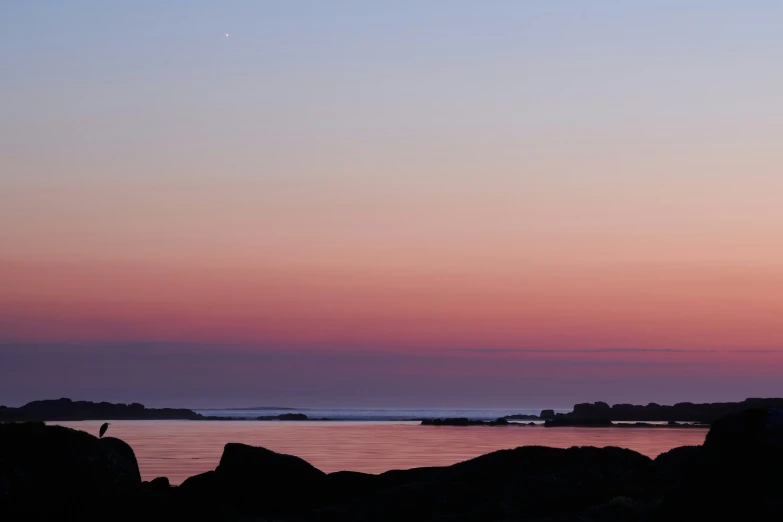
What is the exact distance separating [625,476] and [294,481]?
10876 mm

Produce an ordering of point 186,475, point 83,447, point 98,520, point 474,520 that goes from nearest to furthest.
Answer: point 98,520, point 83,447, point 474,520, point 186,475

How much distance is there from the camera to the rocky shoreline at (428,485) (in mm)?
18172

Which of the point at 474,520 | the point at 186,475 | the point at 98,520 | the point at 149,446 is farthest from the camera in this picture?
the point at 149,446

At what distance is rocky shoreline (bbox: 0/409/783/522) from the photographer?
18172 mm

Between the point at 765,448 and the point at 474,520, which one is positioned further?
the point at 474,520

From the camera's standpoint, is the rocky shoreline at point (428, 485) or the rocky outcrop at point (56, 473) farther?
the rocky outcrop at point (56, 473)

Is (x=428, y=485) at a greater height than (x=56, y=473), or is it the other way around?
(x=56, y=473)

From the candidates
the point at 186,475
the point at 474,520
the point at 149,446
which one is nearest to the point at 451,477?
the point at 474,520

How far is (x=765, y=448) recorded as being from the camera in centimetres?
1789

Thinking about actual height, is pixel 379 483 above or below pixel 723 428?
below

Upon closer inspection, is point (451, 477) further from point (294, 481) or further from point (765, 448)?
point (765, 448)

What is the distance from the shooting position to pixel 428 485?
26938 millimetres

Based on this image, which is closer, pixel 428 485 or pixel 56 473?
pixel 56 473

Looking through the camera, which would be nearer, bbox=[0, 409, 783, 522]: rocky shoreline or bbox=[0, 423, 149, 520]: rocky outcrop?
bbox=[0, 409, 783, 522]: rocky shoreline
